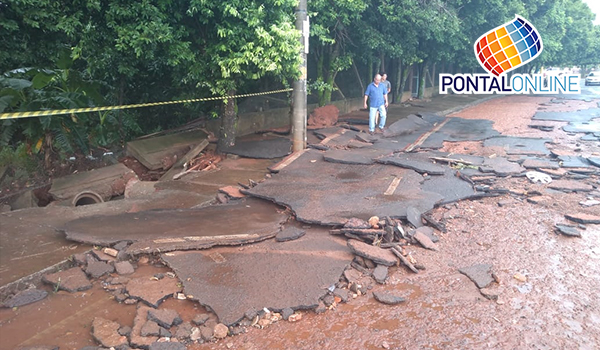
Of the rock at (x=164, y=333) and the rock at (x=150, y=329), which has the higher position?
the rock at (x=150, y=329)

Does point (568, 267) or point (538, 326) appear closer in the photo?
point (538, 326)

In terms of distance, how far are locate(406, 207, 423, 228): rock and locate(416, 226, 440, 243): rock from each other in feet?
0.26

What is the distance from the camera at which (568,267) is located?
17.2 feet

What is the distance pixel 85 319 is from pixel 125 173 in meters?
5.29

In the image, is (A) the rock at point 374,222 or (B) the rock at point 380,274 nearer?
(B) the rock at point 380,274

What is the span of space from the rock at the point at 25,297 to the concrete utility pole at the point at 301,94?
6.81m

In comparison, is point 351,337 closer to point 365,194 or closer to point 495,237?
point 495,237

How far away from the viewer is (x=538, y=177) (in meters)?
8.85

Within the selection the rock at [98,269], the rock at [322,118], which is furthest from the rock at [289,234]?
the rock at [322,118]

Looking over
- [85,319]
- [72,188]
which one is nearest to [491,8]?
[72,188]

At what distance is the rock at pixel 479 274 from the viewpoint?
15.8ft

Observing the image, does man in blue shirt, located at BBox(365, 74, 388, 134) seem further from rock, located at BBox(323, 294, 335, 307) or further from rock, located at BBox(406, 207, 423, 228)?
rock, located at BBox(323, 294, 335, 307)

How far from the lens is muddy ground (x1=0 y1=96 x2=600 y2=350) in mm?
3830

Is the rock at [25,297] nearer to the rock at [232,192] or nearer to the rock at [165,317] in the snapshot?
the rock at [165,317]
